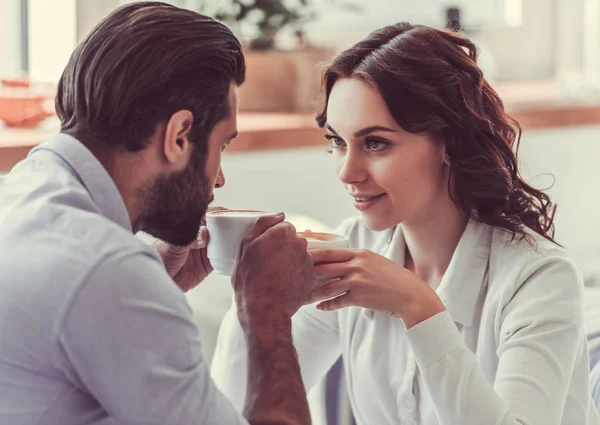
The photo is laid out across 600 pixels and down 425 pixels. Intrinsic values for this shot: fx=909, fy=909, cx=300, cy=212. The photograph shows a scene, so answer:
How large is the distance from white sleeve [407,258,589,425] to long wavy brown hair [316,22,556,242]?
0.52 feet

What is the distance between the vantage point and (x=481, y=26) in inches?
142

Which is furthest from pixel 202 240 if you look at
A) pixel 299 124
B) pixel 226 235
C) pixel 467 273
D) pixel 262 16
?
pixel 262 16

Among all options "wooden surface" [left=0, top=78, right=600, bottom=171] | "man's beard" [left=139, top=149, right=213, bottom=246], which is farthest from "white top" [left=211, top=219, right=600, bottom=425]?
"wooden surface" [left=0, top=78, right=600, bottom=171]

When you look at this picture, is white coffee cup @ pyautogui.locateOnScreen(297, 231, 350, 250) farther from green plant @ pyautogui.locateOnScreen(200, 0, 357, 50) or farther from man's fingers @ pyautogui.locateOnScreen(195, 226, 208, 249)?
green plant @ pyautogui.locateOnScreen(200, 0, 357, 50)

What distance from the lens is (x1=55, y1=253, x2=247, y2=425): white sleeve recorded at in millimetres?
953

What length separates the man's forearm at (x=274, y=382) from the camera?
1.10 meters

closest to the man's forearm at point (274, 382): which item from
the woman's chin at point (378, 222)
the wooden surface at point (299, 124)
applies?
the woman's chin at point (378, 222)

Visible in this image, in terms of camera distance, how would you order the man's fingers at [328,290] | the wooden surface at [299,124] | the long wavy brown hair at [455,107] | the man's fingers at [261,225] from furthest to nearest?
the wooden surface at [299,124] → the long wavy brown hair at [455,107] → the man's fingers at [328,290] → the man's fingers at [261,225]

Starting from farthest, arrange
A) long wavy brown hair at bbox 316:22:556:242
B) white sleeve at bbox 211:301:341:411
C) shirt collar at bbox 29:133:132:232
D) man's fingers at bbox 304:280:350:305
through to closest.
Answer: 1. white sleeve at bbox 211:301:341:411
2. long wavy brown hair at bbox 316:22:556:242
3. man's fingers at bbox 304:280:350:305
4. shirt collar at bbox 29:133:132:232

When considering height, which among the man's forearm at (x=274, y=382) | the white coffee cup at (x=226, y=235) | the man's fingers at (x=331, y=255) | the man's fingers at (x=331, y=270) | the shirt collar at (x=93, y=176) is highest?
the shirt collar at (x=93, y=176)

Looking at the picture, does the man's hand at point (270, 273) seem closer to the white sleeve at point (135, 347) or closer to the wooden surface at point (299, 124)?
the white sleeve at point (135, 347)

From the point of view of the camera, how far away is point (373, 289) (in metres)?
1.34

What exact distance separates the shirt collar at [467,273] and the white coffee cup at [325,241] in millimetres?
255

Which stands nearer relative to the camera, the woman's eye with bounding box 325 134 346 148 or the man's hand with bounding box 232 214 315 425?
the man's hand with bounding box 232 214 315 425
